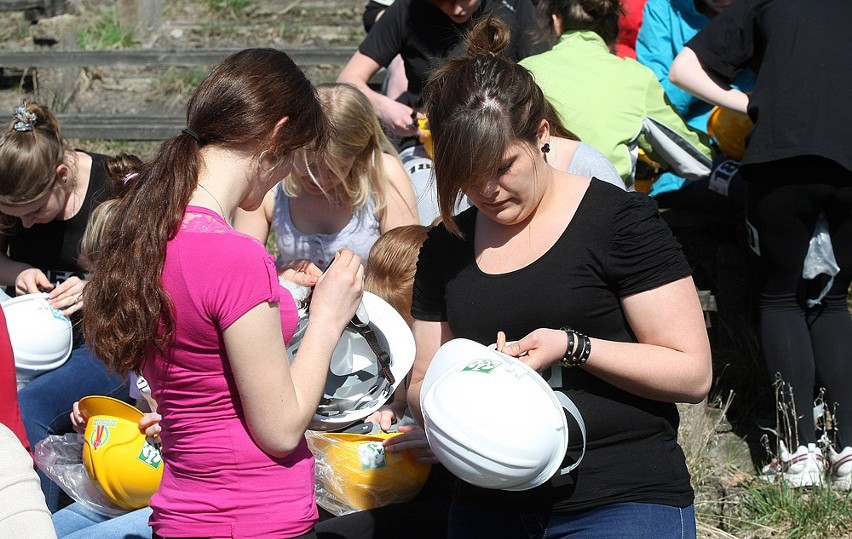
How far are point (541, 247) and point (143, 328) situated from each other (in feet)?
2.64

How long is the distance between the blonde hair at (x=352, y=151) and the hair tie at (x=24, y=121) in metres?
0.94

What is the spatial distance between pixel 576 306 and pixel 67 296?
224 cm

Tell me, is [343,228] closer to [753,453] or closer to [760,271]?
[760,271]

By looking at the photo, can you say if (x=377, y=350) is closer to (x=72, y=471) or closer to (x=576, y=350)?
(x=576, y=350)

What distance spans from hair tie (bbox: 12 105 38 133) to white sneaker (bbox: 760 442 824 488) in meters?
2.89

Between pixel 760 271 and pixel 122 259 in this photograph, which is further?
pixel 760 271

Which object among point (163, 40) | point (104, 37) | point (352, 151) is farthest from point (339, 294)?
point (104, 37)

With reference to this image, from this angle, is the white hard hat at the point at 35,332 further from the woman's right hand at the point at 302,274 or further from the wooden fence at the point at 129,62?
the wooden fence at the point at 129,62

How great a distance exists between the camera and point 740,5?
341 centimetres

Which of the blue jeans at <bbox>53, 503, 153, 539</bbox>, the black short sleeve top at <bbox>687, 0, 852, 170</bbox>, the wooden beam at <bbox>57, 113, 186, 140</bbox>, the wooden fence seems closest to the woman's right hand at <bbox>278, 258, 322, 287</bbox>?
the blue jeans at <bbox>53, 503, 153, 539</bbox>

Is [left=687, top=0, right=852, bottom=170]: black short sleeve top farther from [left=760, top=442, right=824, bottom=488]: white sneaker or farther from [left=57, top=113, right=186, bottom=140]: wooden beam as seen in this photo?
[left=57, top=113, right=186, bottom=140]: wooden beam

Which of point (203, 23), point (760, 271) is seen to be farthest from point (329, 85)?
point (203, 23)

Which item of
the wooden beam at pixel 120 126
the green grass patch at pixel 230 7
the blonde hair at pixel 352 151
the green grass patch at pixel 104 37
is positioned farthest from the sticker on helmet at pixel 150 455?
the green grass patch at pixel 230 7

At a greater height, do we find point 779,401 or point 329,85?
point 329,85
